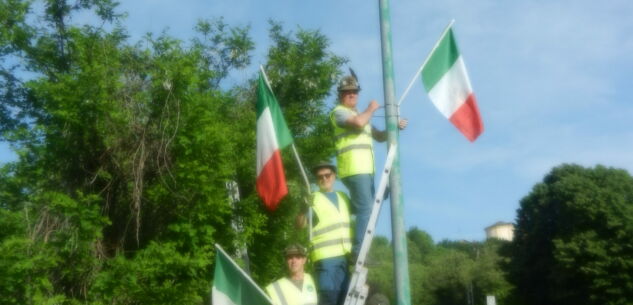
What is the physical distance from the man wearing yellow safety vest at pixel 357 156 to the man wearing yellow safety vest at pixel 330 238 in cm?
12

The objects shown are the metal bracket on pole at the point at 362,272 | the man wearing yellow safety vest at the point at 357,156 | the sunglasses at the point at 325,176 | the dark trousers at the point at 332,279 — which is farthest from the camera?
the sunglasses at the point at 325,176

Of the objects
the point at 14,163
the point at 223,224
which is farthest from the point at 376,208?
the point at 14,163

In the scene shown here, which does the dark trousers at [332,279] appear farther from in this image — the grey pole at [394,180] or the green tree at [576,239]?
the green tree at [576,239]

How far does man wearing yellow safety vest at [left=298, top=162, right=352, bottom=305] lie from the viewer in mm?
7609

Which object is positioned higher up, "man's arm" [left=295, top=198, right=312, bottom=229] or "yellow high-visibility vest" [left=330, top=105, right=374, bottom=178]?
"yellow high-visibility vest" [left=330, top=105, right=374, bottom=178]

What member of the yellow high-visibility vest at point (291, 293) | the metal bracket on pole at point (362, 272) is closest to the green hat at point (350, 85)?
the metal bracket on pole at point (362, 272)

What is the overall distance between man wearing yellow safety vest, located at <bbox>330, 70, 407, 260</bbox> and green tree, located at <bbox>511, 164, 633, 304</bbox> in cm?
4104

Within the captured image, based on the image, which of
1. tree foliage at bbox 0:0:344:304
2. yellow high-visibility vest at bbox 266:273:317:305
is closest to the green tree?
tree foliage at bbox 0:0:344:304

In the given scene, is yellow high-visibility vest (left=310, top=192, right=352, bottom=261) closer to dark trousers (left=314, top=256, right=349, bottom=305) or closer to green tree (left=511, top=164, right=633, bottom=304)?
dark trousers (left=314, top=256, right=349, bottom=305)

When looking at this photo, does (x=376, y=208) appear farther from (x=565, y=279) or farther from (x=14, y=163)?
(x=565, y=279)

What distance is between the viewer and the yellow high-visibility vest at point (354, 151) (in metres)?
7.93

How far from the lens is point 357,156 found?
26.2 ft

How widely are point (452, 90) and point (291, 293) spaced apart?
2634mm

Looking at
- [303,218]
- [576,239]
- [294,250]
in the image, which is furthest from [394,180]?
[576,239]
